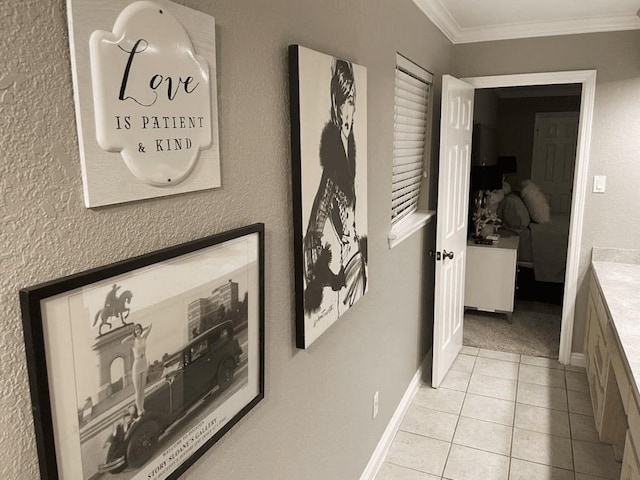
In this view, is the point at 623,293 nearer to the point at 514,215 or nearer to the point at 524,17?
the point at 524,17

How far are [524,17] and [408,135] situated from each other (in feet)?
3.91

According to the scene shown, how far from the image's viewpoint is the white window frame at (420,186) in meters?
2.52

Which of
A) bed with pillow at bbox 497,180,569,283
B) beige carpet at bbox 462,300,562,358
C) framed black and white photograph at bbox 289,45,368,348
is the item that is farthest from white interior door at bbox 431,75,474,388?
bed with pillow at bbox 497,180,569,283

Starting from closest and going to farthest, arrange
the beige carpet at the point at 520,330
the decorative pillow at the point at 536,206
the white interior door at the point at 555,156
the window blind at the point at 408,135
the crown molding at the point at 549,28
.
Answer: the window blind at the point at 408,135
the crown molding at the point at 549,28
the beige carpet at the point at 520,330
the decorative pillow at the point at 536,206
the white interior door at the point at 555,156

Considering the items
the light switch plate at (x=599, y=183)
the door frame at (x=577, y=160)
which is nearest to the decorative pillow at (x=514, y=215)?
the door frame at (x=577, y=160)

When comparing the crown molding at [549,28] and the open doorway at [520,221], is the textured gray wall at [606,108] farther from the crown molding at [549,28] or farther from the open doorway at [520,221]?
the open doorway at [520,221]

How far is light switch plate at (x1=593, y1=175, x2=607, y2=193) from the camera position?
3.43 m

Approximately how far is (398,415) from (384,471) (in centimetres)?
41

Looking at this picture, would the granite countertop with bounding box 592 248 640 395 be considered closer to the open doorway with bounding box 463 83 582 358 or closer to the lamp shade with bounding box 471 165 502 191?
the open doorway with bounding box 463 83 582 358

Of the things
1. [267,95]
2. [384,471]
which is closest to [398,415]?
[384,471]

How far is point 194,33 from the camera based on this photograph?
3.23 feet

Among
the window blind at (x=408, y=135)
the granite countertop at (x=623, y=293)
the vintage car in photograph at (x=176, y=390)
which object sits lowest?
the granite countertop at (x=623, y=293)

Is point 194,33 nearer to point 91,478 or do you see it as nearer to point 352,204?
point 91,478

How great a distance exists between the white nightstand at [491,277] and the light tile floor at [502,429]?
0.76 meters
